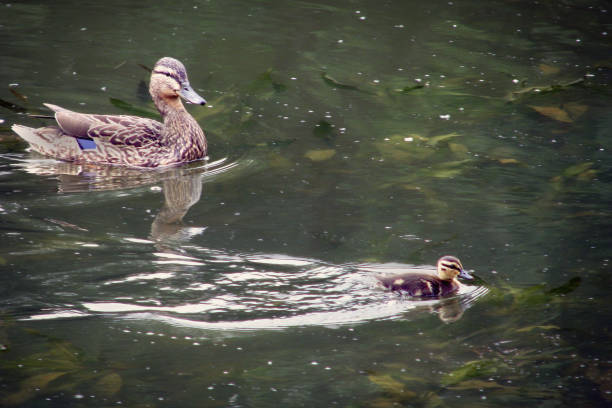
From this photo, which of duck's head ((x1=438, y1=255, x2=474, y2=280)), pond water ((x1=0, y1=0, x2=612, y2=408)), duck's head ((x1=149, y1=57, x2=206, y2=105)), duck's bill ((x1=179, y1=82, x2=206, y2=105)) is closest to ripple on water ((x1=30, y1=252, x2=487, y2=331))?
pond water ((x1=0, y1=0, x2=612, y2=408))

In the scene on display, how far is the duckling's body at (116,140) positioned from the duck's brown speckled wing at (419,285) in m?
3.03

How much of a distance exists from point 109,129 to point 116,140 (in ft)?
0.41

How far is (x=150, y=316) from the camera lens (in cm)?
551

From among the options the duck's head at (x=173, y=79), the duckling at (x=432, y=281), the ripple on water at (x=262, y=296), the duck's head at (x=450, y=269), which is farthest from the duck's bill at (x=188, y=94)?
the duck's head at (x=450, y=269)

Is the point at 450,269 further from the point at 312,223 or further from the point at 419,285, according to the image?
the point at 312,223

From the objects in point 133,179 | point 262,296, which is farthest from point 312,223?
point 133,179

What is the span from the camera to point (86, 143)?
8.20 meters

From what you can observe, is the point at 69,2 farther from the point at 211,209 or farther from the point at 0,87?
the point at 211,209

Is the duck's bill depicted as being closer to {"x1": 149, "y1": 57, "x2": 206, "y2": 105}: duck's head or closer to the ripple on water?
{"x1": 149, "y1": 57, "x2": 206, "y2": 105}: duck's head

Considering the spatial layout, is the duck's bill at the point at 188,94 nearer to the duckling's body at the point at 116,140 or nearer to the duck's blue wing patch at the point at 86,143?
the duckling's body at the point at 116,140

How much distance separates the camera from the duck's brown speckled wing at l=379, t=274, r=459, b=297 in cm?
593

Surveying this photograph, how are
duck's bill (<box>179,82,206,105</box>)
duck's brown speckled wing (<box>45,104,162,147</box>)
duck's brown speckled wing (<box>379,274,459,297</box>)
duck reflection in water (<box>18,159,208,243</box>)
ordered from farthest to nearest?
duck's bill (<box>179,82,206,105</box>)
duck's brown speckled wing (<box>45,104,162,147</box>)
duck reflection in water (<box>18,159,208,243</box>)
duck's brown speckled wing (<box>379,274,459,297</box>)

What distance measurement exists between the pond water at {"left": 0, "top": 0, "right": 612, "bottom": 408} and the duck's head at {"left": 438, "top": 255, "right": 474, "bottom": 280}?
0.17 metres

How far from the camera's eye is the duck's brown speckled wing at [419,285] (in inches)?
234
